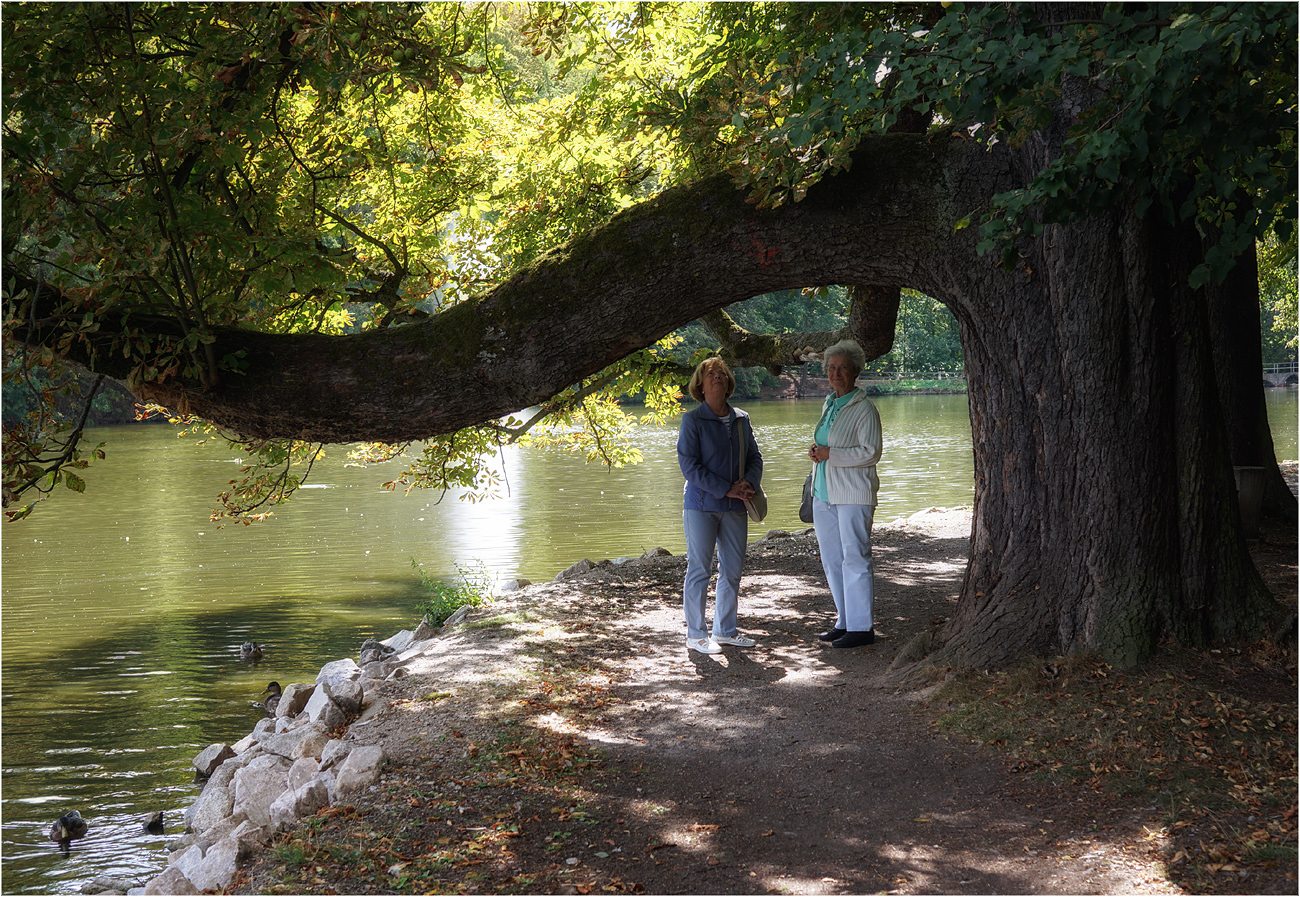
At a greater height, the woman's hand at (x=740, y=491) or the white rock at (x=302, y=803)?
the woman's hand at (x=740, y=491)

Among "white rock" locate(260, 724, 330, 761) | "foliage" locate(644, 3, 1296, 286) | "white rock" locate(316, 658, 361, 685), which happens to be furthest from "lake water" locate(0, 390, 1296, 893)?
"foliage" locate(644, 3, 1296, 286)

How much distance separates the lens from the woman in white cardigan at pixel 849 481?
22.0ft

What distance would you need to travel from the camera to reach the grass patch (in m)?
3.86

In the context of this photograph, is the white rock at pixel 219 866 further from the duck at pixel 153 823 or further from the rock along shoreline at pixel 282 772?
the duck at pixel 153 823

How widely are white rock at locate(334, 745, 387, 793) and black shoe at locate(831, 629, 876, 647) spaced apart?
3204 millimetres

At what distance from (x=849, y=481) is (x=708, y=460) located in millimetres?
910

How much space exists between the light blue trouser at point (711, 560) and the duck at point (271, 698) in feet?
13.6

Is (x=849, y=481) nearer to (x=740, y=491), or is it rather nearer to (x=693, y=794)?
(x=740, y=491)

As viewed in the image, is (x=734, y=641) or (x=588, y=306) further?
(x=734, y=641)

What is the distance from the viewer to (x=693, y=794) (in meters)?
4.66

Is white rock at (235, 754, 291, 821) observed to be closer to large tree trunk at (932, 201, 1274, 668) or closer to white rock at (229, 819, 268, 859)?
white rock at (229, 819, 268, 859)

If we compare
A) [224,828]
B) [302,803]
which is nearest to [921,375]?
[224,828]

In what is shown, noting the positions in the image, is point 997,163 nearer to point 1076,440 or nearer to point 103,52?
point 1076,440

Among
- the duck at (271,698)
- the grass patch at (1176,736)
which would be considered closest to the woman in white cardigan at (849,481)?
the grass patch at (1176,736)
